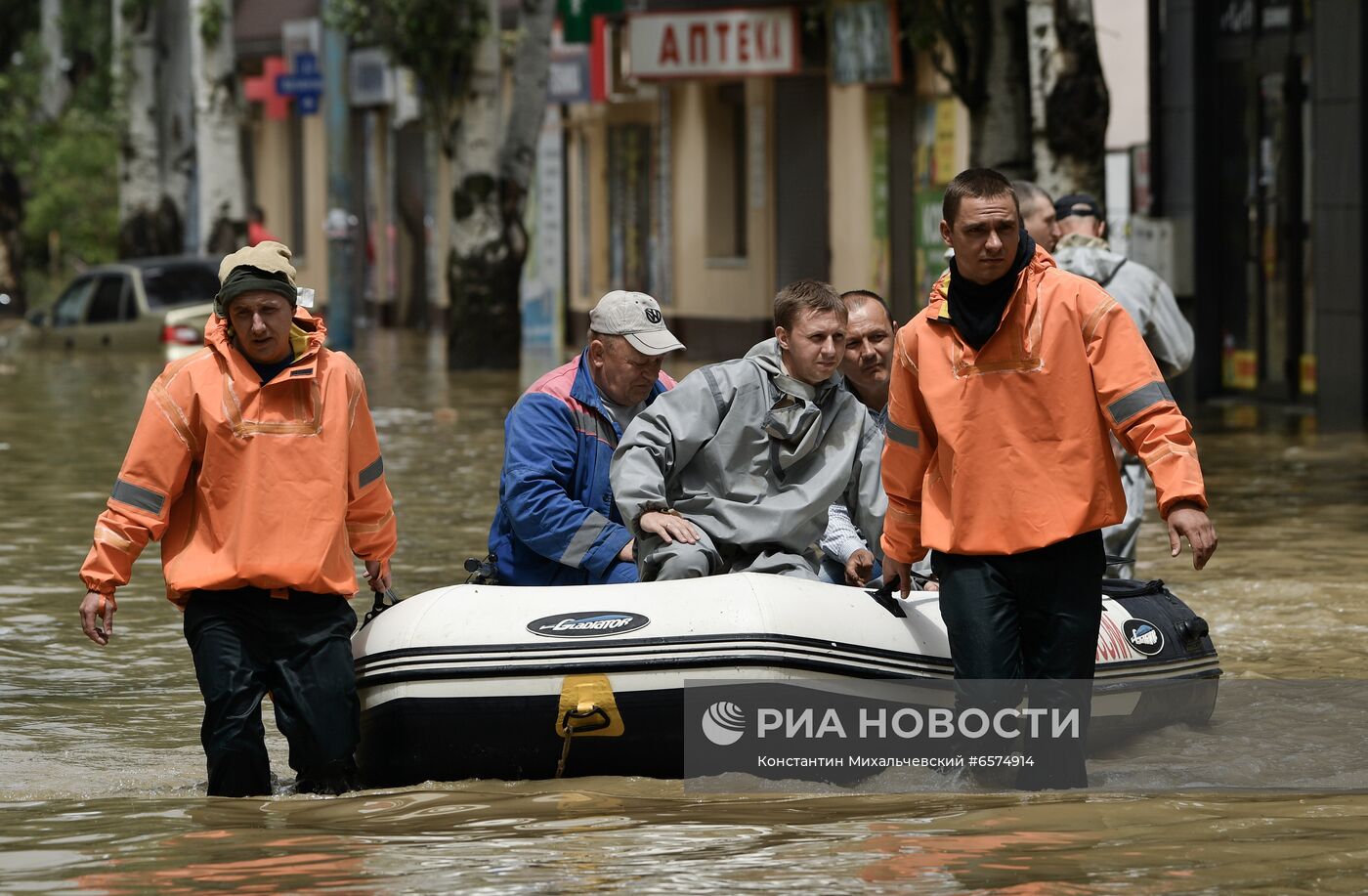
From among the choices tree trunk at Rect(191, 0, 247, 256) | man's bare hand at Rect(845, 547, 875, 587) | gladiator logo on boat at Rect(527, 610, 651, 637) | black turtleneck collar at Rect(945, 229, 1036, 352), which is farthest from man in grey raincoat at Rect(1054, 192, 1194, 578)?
tree trunk at Rect(191, 0, 247, 256)

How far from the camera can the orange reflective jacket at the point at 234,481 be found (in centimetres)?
685

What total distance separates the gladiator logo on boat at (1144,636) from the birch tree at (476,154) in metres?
18.6

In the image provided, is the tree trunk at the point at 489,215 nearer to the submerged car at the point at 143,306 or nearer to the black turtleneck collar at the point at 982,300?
the submerged car at the point at 143,306

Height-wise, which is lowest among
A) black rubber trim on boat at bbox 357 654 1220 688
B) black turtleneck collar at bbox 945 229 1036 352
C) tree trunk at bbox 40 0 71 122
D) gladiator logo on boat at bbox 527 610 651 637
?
black rubber trim on boat at bbox 357 654 1220 688

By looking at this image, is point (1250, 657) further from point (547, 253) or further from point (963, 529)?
point (547, 253)

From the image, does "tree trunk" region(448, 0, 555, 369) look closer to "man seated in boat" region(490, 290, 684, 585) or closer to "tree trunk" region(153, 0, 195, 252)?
"tree trunk" region(153, 0, 195, 252)

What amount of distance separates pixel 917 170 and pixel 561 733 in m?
18.8

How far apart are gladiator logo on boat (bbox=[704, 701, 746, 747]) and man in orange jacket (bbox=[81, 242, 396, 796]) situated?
0.96 meters

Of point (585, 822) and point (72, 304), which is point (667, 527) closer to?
point (585, 822)

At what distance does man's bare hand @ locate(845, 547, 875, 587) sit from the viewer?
7664 millimetres

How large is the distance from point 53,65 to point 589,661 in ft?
136

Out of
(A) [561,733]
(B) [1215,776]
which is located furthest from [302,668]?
(B) [1215,776]

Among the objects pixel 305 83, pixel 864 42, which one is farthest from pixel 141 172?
pixel 864 42

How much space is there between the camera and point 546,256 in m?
32.6
